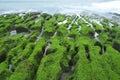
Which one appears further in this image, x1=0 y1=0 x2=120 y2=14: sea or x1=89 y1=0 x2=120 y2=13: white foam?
x1=89 y1=0 x2=120 y2=13: white foam

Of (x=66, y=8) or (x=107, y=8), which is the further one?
(x=66, y=8)

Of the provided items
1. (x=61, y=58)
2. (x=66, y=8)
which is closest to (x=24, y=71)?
(x=61, y=58)


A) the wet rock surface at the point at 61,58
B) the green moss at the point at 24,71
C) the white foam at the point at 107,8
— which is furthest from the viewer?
the white foam at the point at 107,8

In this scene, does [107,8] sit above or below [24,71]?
below

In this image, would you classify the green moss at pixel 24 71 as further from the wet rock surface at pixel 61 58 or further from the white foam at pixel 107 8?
the white foam at pixel 107 8

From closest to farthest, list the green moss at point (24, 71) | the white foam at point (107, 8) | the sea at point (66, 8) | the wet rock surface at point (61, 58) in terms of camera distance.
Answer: the green moss at point (24, 71) → the wet rock surface at point (61, 58) → the sea at point (66, 8) → the white foam at point (107, 8)

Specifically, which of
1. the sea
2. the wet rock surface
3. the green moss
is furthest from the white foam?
the green moss

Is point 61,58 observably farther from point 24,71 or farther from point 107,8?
point 107,8

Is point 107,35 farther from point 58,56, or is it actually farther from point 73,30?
point 58,56

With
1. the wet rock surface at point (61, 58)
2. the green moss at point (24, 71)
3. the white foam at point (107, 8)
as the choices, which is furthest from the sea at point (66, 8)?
the green moss at point (24, 71)

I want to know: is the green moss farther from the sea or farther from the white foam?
the white foam

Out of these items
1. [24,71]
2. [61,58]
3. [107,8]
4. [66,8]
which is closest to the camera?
[24,71]
